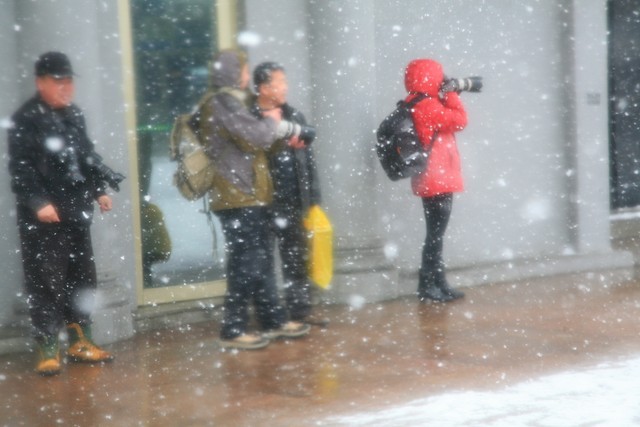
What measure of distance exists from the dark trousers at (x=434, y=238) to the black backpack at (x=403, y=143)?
1.03 feet

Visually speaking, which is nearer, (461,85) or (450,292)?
(461,85)

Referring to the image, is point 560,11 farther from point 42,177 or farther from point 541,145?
point 42,177

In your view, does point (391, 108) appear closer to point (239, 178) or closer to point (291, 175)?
point (291, 175)

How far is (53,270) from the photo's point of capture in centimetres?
657

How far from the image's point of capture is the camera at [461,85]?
27.8ft

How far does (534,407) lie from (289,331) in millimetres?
2445

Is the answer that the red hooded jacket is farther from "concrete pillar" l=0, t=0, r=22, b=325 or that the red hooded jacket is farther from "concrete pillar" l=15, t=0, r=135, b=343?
"concrete pillar" l=0, t=0, r=22, b=325

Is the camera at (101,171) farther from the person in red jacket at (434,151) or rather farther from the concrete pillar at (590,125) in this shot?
the concrete pillar at (590,125)

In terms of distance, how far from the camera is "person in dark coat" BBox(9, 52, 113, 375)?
21.2ft

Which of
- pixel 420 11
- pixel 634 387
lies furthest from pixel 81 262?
pixel 420 11

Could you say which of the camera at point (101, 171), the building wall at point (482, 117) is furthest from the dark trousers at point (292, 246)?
the building wall at point (482, 117)

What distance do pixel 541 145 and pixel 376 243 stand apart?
2.18m

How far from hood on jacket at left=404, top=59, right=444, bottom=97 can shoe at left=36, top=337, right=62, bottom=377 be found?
3.36 metres

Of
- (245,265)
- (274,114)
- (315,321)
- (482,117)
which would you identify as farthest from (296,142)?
(482,117)
